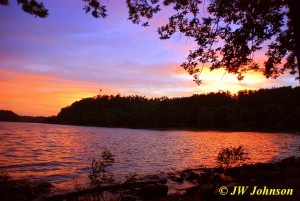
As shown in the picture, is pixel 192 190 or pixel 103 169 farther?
pixel 192 190

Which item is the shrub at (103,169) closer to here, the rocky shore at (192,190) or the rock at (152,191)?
the rocky shore at (192,190)

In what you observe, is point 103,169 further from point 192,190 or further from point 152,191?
point 192,190

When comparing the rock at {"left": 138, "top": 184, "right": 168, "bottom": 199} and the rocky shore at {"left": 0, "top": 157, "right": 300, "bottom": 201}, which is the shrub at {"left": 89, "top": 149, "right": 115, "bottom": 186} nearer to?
the rocky shore at {"left": 0, "top": 157, "right": 300, "bottom": 201}

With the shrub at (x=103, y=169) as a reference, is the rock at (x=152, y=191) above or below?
below

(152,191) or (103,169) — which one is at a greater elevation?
(103,169)

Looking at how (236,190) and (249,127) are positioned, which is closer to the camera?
(236,190)

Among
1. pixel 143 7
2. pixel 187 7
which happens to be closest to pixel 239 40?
pixel 187 7

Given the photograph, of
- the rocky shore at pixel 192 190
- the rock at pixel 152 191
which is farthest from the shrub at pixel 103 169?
the rock at pixel 152 191

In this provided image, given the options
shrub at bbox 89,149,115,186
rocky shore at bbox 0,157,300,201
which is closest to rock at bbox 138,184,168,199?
rocky shore at bbox 0,157,300,201

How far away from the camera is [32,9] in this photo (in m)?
11.1

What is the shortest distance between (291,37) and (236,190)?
26.9 feet

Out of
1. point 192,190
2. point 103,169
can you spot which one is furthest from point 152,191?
point 103,169

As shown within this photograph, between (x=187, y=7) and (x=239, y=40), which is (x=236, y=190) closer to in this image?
(x=239, y=40)

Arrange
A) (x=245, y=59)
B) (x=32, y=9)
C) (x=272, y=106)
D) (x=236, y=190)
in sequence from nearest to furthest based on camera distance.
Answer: (x=32, y=9), (x=236, y=190), (x=245, y=59), (x=272, y=106)
